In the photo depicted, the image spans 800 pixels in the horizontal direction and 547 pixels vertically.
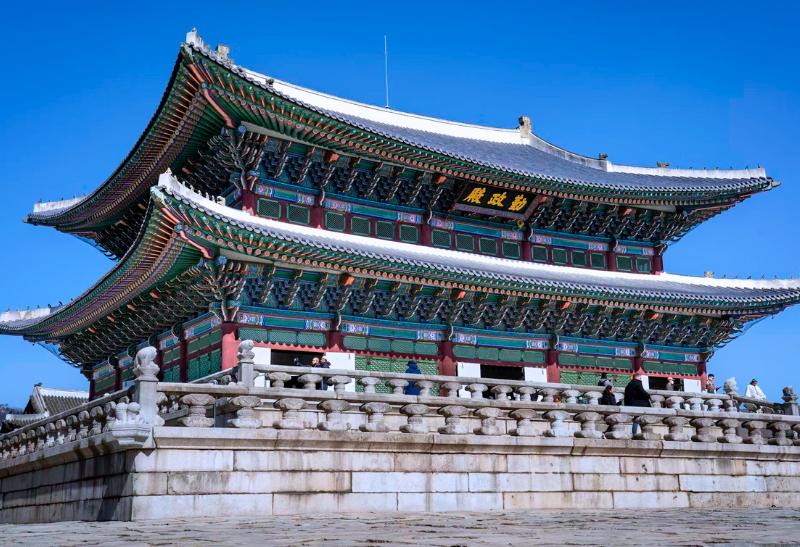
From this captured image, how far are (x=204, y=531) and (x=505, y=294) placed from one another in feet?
58.7

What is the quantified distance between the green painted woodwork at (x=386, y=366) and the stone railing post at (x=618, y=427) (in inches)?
298

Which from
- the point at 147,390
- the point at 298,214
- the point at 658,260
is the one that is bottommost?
the point at 147,390

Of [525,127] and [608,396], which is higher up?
[525,127]

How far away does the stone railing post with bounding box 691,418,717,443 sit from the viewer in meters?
21.0

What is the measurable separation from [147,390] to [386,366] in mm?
12519

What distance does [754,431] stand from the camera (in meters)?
22.1

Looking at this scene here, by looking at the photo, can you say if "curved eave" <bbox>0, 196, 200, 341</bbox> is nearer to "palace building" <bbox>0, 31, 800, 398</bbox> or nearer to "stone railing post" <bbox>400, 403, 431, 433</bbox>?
"palace building" <bbox>0, 31, 800, 398</bbox>

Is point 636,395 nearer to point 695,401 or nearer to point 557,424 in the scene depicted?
point 695,401

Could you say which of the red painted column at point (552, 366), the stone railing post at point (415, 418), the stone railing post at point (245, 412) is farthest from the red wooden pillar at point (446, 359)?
the stone railing post at point (245, 412)

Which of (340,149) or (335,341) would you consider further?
(340,149)

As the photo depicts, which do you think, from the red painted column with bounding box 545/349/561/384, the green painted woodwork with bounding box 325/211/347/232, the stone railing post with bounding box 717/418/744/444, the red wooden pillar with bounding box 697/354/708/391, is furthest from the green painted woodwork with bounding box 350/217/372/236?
the red wooden pillar with bounding box 697/354/708/391

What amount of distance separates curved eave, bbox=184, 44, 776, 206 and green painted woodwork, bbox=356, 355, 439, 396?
6.13 metres

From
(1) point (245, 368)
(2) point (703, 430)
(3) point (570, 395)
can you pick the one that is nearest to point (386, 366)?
(3) point (570, 395)

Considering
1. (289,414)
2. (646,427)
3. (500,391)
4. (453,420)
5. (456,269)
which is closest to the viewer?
(289,414)
